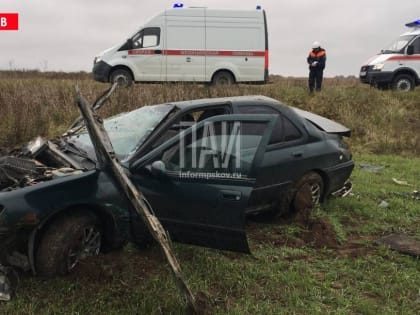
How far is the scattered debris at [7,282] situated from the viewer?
9.39 feet

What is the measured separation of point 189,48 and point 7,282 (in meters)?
10.7

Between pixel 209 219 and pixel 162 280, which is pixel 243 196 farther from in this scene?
pixel 162 280

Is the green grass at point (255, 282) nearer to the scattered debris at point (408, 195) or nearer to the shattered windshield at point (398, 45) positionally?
the scattered debris at point (408, 195)

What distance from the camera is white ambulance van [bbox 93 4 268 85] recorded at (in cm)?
1238

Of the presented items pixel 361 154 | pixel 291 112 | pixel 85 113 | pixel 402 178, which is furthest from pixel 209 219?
pixel 361 154

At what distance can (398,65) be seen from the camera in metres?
13.6

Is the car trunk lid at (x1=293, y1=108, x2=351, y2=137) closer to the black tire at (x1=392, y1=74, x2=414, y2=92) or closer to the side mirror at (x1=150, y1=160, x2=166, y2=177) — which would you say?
the side mirror at (x1=150, y1=160, x2=166, y2=177)

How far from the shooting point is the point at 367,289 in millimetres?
3312

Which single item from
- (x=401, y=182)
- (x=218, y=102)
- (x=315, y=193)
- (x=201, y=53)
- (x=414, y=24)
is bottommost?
(x=401, y=182)

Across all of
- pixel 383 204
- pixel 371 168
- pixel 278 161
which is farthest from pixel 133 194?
pixel 371 168

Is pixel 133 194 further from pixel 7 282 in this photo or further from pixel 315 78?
pixel 315 78

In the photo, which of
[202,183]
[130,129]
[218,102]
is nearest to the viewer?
[202,183]

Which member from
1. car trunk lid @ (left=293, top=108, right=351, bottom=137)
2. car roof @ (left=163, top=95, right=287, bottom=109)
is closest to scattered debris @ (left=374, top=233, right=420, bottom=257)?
car trunk lid @ (left=293, top=108, right=351, bottom=137)

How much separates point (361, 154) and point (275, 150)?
6705 mm
